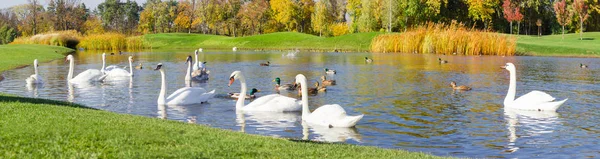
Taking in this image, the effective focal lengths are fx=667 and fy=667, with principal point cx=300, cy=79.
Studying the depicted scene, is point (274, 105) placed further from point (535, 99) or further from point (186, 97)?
point (535, 99)

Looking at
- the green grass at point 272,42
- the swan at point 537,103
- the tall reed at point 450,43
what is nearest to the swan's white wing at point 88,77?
the swan at point 537,103

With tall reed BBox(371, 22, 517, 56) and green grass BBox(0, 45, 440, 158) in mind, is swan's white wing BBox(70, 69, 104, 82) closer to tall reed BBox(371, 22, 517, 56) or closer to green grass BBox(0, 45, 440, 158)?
green grass BBox(0, 45, 440, 158)

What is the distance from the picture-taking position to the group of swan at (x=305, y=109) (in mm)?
15523

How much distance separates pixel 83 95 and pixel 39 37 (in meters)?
57.3

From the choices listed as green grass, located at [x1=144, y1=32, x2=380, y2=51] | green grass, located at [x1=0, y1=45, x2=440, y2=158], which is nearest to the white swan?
green grass, located at [x1=0, y1=45, x2=440, y2=158]

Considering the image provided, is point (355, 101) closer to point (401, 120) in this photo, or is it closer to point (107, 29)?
point (401, 120)

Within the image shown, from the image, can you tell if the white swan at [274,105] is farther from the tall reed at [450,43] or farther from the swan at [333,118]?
the tall reed at [450,43]

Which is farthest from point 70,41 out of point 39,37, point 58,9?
point 58,9

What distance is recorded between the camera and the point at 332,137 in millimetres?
14508

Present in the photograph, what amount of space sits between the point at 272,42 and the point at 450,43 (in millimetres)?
34738

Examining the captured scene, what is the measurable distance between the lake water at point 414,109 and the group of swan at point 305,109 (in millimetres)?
241

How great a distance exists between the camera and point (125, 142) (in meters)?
9.66

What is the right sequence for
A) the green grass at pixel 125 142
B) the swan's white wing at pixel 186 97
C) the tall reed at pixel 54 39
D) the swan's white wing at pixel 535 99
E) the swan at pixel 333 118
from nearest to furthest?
the green grass at pixel 125 142 < the swan at pixel 333 118 < the swan's white wing at pixel 535 99 < the swan's white wing at pixel 186 97 < the tall reed at pixel 54 39

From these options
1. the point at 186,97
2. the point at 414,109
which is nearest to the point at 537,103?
the point at 414,109
